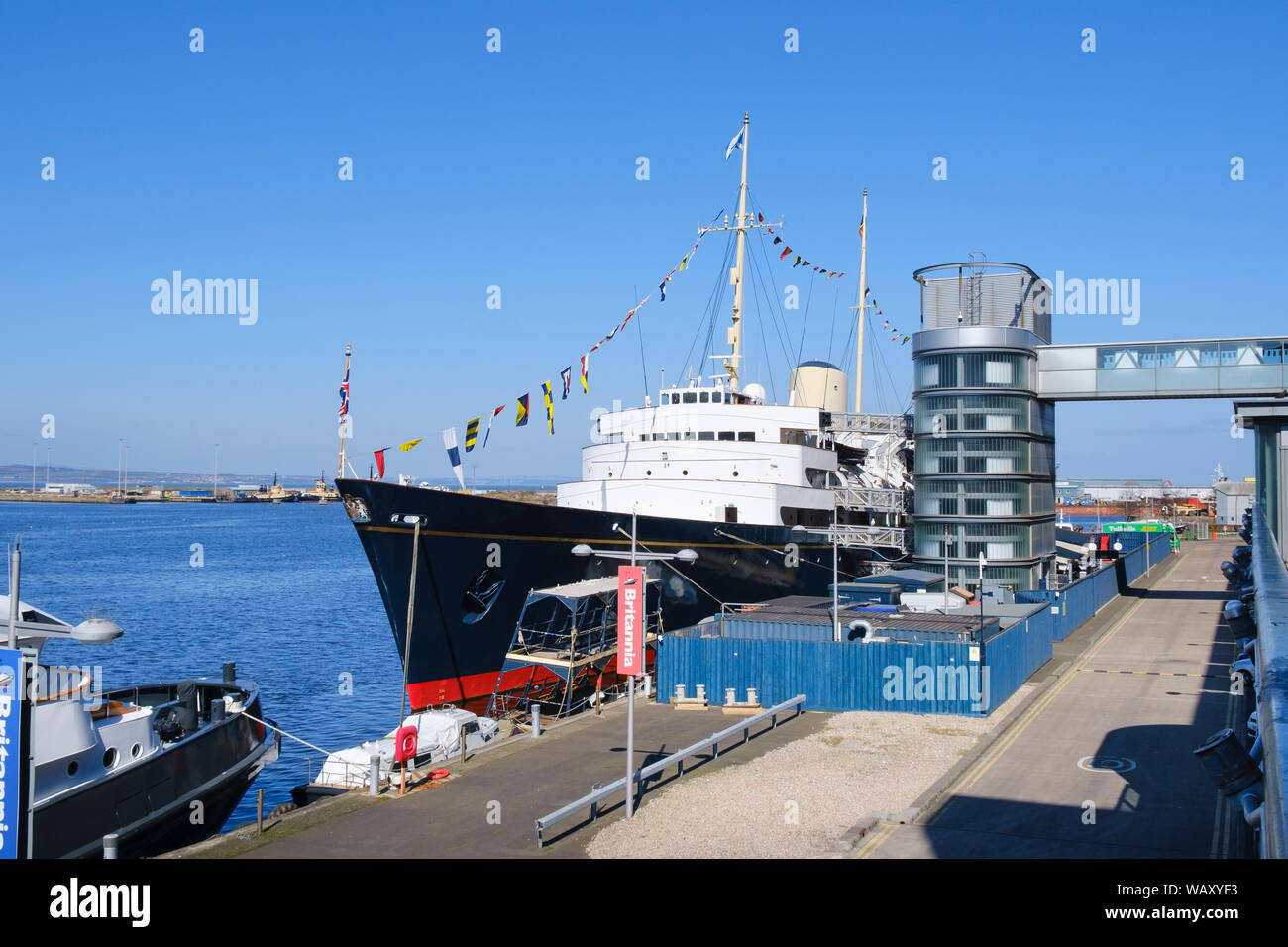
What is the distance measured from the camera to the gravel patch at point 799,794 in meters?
14.7

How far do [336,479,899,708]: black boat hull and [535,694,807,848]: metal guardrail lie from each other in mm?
5032

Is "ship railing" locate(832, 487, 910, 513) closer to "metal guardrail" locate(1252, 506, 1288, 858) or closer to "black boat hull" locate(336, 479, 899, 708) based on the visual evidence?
"black boat hull" locate(336, 479, 899, 708)

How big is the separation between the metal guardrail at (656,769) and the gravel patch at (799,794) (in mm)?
425

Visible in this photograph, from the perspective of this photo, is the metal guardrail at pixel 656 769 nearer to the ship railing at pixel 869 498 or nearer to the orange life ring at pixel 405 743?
the orange life ring at pixel 405 743

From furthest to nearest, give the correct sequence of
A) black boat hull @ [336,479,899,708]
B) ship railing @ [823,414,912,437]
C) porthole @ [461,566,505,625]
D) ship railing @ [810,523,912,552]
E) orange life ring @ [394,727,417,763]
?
ship railing @ [823,414,912,437]
ship railing @ [810,523,912,552]
porthole @ [461,566,505,625]
black boat hull @ [336,479,899,708]
orange life ring @ [394,727,417,763]

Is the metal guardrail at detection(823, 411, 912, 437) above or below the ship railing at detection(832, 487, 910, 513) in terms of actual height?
above

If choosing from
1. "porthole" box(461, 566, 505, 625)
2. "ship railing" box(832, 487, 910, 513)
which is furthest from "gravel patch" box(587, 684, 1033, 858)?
"ship railing" box(832, 487, 910, 513)

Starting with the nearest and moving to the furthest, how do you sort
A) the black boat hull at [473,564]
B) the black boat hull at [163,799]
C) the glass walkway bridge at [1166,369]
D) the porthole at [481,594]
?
the black boat hull at [163,799] < the black boat hull at [473,564] < the porthole at [481,594] < the glass walkway bridge at [1166,369]

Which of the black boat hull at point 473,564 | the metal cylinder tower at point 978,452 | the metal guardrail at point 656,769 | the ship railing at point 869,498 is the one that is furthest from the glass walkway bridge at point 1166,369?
the metal guardrail at point 656,769

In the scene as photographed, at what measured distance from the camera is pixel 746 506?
37406mm

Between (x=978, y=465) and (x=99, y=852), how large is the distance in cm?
3555

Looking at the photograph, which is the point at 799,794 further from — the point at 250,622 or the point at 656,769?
the point at 250,622

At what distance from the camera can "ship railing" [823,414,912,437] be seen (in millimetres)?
45438

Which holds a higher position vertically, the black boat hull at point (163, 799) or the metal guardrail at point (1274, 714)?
the metal guardrail at point (1274, 714)
